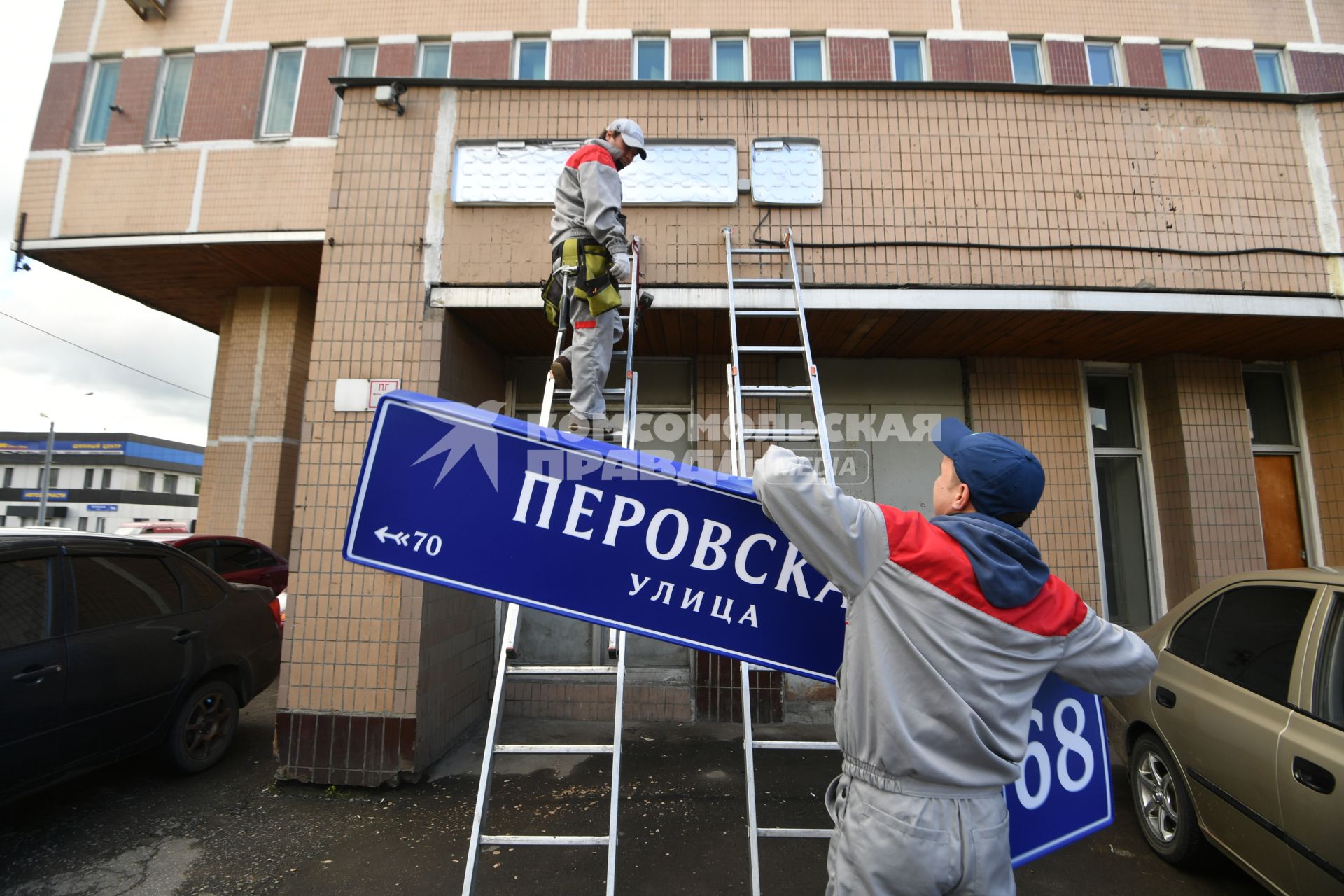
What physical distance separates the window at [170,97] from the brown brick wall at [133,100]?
3.5 inches

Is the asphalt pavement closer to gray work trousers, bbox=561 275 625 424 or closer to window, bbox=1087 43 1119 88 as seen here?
gray work trousers, bbox=561 275 625 424

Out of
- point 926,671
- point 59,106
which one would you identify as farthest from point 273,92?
point 926,671

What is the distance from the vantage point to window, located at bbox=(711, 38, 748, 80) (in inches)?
418

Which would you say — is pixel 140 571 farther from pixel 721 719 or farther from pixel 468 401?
pixel 721 719

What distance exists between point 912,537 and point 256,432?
40.6 ft

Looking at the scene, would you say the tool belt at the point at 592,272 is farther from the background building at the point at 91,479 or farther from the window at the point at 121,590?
the background building at the point at 91,479

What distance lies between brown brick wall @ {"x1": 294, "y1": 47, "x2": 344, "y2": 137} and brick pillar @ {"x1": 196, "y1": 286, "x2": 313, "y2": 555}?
2746 millimetres

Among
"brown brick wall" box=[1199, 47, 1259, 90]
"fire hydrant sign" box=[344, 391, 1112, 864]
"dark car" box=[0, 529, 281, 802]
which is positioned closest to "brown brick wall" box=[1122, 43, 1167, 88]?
"brown brick wall" box=[1199, 47, 1259, 90]

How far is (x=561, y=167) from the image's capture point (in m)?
4.95

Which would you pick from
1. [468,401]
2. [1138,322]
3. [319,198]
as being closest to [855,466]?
[1138,322]

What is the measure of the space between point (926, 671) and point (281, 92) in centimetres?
1373

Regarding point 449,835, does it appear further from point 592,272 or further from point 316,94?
point 316,94

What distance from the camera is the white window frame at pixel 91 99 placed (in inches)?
420

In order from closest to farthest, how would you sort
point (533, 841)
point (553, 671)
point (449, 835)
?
point (533, 841), point (553, 671), point (449, 835)
